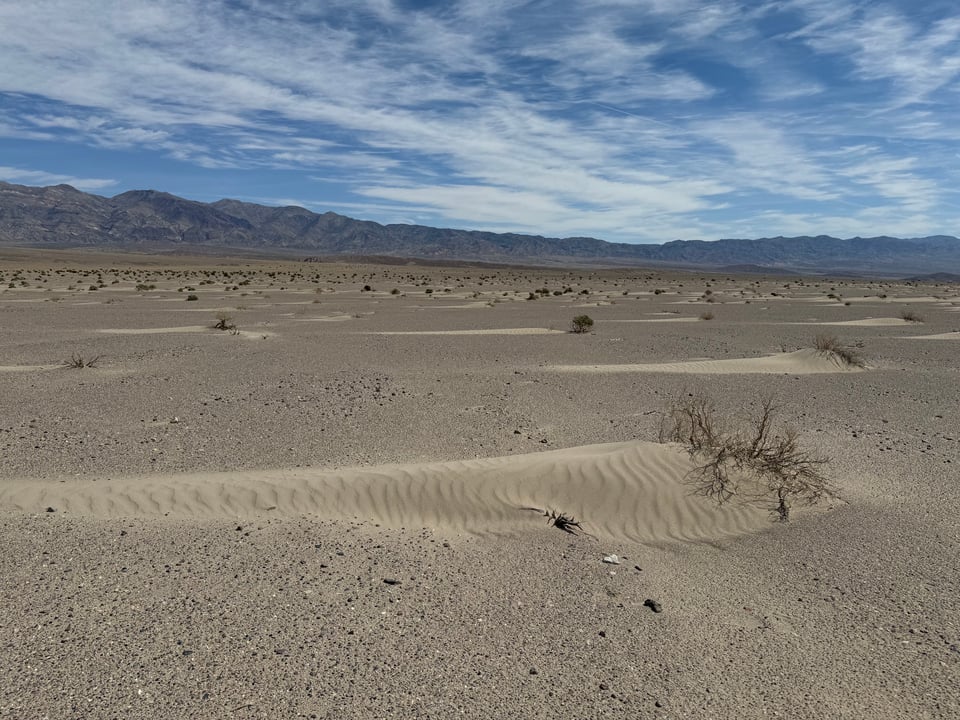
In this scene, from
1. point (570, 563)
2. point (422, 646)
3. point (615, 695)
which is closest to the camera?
point (615, 695)

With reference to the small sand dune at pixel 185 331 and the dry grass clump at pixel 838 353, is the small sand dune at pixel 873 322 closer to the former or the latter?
the dry grass clump at pixel 838 353

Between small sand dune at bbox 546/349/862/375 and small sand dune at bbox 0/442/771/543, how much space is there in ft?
25.6

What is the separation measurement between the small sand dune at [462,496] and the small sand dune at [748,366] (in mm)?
7802

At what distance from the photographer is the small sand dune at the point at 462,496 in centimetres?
689

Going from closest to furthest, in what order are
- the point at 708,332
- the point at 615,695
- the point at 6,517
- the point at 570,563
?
the point at 615,695 → the point at 570,563 → the point at 6,517 → the point at 708,332

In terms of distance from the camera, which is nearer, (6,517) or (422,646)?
(422,646)

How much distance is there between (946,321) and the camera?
31.0 m

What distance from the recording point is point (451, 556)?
604cm

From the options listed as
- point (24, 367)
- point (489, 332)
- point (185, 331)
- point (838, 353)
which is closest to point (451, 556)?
point (24, 367)

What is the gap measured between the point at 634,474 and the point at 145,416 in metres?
7.26

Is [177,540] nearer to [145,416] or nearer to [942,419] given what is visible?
[145,416]

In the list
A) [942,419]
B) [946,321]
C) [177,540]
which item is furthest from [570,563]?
[946,321]

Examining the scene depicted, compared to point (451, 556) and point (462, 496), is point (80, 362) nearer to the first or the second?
point (462, 496)

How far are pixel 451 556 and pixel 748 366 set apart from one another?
491 inches
